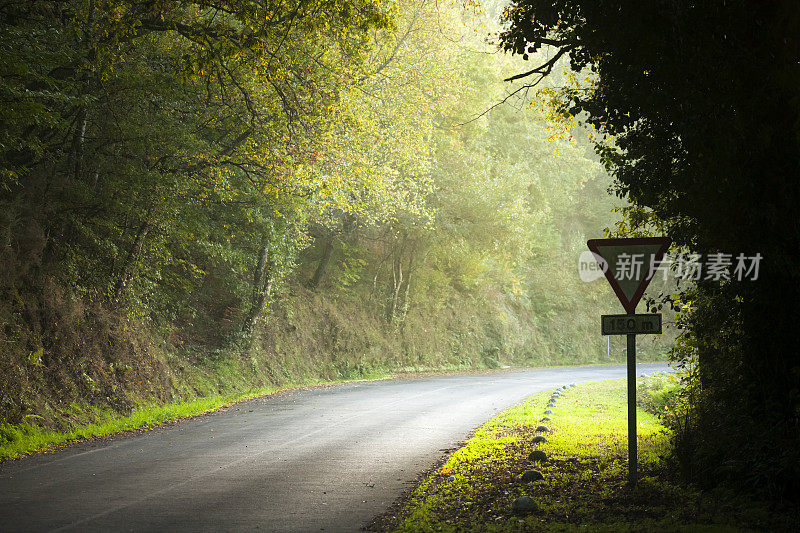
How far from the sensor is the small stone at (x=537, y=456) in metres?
9.41

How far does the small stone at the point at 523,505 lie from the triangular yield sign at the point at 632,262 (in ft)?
7.48

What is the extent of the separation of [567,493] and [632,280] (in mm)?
2370

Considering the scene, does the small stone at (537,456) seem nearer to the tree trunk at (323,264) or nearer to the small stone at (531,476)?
the small stone at (531,476)

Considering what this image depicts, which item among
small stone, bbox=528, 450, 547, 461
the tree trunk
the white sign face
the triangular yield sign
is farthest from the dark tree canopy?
the tree trunk

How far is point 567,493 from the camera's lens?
24.6ft

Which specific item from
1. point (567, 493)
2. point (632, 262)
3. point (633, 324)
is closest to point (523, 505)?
point (567, 493)

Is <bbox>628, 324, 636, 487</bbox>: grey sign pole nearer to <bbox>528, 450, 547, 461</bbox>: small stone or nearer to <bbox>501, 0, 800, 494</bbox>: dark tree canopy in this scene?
<bbox>501, 0, 800, 494</bbox>: dark tree canopy

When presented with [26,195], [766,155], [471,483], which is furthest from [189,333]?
[766,155]

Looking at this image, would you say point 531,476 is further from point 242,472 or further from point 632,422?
point 242,472

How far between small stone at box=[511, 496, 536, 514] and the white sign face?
1929mm

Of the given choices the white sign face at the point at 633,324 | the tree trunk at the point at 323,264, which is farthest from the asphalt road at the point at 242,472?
the tree trunk at the point at 323,264

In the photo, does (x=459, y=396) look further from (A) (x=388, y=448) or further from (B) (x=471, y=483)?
(B) (x=471, y=483)

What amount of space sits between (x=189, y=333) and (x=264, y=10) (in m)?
13.0

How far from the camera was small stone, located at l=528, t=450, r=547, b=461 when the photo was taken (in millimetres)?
9406
